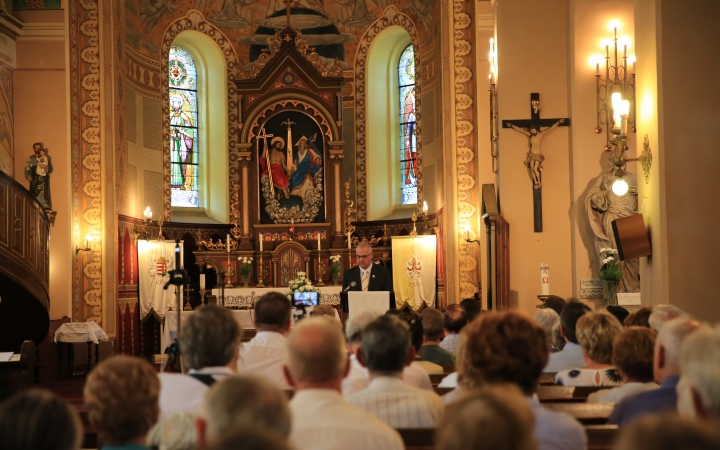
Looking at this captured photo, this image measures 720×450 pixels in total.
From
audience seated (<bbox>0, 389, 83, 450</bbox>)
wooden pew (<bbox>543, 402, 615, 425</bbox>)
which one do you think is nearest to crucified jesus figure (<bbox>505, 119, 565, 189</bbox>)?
wooden pew (<bbox>543, 402, 615, 425</bbox>)

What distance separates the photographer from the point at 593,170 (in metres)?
11.2

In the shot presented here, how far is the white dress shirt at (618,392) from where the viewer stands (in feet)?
13.3

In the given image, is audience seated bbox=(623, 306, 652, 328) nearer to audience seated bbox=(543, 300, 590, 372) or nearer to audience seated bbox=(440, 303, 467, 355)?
audience seated bbox=(543, 300, 590, 372)

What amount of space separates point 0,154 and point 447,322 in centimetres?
1031

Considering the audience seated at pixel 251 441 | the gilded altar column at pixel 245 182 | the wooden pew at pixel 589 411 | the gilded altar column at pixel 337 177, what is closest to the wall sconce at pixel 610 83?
the wooden pew at pixel 589 411

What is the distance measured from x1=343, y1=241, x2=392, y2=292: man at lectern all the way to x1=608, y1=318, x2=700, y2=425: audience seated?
6866mm

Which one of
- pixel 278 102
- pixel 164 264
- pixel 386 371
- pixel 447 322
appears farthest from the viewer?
pixel 278 102

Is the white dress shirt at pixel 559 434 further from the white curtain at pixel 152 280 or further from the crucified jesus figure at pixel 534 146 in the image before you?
the white curtain at pixel 152 280

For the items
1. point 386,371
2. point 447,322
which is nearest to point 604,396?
point 386,371

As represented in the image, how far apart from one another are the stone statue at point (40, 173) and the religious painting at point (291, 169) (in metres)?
5.72

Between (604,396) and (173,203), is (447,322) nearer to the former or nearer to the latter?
(604,396)

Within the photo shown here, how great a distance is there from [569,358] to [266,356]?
2.04m

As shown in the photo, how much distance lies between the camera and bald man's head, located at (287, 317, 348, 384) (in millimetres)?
2979

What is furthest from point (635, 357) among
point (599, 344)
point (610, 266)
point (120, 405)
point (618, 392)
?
point (610, 266)
